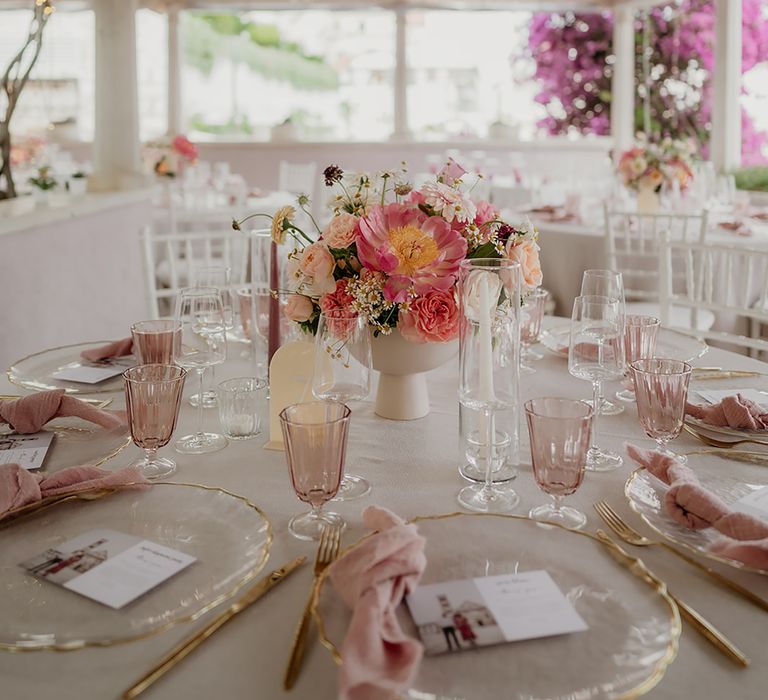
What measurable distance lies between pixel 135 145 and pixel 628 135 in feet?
17.9

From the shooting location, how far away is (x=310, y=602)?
0.89 m

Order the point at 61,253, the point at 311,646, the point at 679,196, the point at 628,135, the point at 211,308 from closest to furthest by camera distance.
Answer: the point at 311,646 → the point at 211,308 → the point at 61,253 → the point at 679,196 → the point at 628,135

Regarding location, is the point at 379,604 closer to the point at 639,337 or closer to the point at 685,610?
the point at 685,610

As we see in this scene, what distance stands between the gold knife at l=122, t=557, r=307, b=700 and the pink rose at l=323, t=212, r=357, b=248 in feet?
1.79

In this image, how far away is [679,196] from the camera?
462cm

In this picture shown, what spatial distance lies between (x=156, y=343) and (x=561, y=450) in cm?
81

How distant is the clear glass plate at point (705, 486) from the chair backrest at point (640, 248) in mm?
2355

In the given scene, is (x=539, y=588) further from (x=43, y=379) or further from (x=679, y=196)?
(x=679, y=196)

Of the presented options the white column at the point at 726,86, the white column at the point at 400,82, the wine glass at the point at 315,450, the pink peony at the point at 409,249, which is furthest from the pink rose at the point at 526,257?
the white column at the point at 400,82

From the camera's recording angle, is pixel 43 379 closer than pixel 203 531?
No

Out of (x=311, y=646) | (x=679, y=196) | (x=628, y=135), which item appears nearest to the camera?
(x=311, y=646)

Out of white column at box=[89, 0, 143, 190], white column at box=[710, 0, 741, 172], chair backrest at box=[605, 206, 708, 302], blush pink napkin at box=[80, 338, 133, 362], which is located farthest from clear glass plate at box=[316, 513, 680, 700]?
white column at box=[710, 0, 741, 172]

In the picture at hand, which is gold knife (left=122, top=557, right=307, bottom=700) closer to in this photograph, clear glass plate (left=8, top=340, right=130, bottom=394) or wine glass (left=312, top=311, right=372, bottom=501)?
wine glass (left=312, top=311, right=372, bottom=501)

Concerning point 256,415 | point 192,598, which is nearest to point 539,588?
point 192,598
